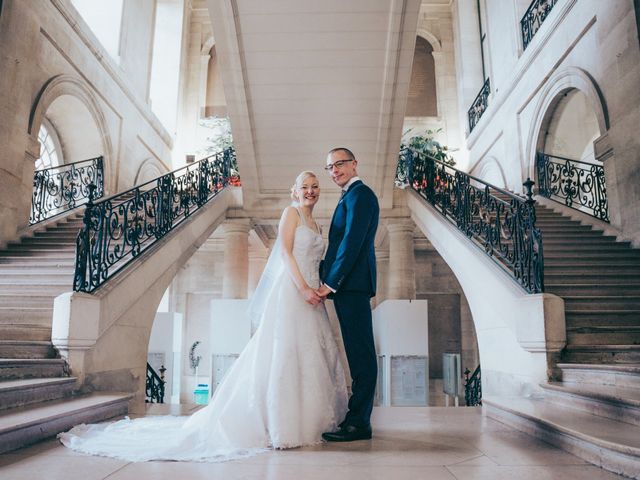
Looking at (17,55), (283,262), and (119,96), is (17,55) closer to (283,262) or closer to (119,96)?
(119,96)

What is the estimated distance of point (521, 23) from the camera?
12.7 m

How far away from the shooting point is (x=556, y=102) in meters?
10.8

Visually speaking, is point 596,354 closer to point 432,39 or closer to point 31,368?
point 31,368

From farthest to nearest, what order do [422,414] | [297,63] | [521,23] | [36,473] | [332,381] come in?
[521,23], [297,63], [422,414], [332,381], [36,473]

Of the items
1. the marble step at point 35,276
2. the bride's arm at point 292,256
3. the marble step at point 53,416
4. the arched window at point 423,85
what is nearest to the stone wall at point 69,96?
the marble step at point 35,276

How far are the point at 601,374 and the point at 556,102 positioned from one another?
836 cm

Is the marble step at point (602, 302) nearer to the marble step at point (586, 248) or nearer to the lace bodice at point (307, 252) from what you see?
the marble step at point (586, 248)

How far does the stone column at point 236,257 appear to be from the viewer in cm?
1116

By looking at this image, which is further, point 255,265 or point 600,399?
point 255,265

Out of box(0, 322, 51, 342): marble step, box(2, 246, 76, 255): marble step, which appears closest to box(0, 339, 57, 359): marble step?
box(0, 322, 51, 342): marble step

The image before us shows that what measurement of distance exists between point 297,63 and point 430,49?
40.5 ft

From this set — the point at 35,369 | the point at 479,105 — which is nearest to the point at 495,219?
the point at 35,369

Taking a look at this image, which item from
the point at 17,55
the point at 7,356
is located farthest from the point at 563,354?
the point at 17,55

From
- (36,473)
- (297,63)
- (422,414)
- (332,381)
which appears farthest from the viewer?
(297,63)
